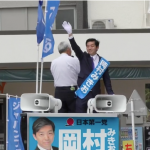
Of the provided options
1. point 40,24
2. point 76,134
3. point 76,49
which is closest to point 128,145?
point 76,49

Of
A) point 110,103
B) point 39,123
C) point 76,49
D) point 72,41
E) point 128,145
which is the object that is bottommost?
point 128,145

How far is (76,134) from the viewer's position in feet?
19.3

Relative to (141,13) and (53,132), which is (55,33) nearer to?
(141,13)

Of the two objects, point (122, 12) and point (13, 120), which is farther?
point (122, 12)

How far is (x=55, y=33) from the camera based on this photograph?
1302 cm

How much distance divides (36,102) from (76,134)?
1.97ft

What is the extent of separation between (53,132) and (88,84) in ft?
3.80

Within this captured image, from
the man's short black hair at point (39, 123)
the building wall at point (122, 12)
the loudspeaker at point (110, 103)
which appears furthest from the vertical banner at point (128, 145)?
the building wall at point (122, 12)

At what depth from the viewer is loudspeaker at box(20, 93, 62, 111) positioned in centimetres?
598

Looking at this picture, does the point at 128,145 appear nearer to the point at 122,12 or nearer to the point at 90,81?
the point at 90,81

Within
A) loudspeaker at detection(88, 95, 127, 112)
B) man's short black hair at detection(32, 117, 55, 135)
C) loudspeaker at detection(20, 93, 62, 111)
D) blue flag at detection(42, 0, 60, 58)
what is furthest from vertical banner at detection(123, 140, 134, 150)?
man's short black hair at detection(32, 117, 55, 135)

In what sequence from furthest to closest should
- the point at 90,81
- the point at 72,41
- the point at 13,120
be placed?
1. the point at 13,120
2. the point at 72,41
3. the point at 90,81

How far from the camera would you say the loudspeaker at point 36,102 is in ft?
19.6

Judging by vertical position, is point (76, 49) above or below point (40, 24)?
below
